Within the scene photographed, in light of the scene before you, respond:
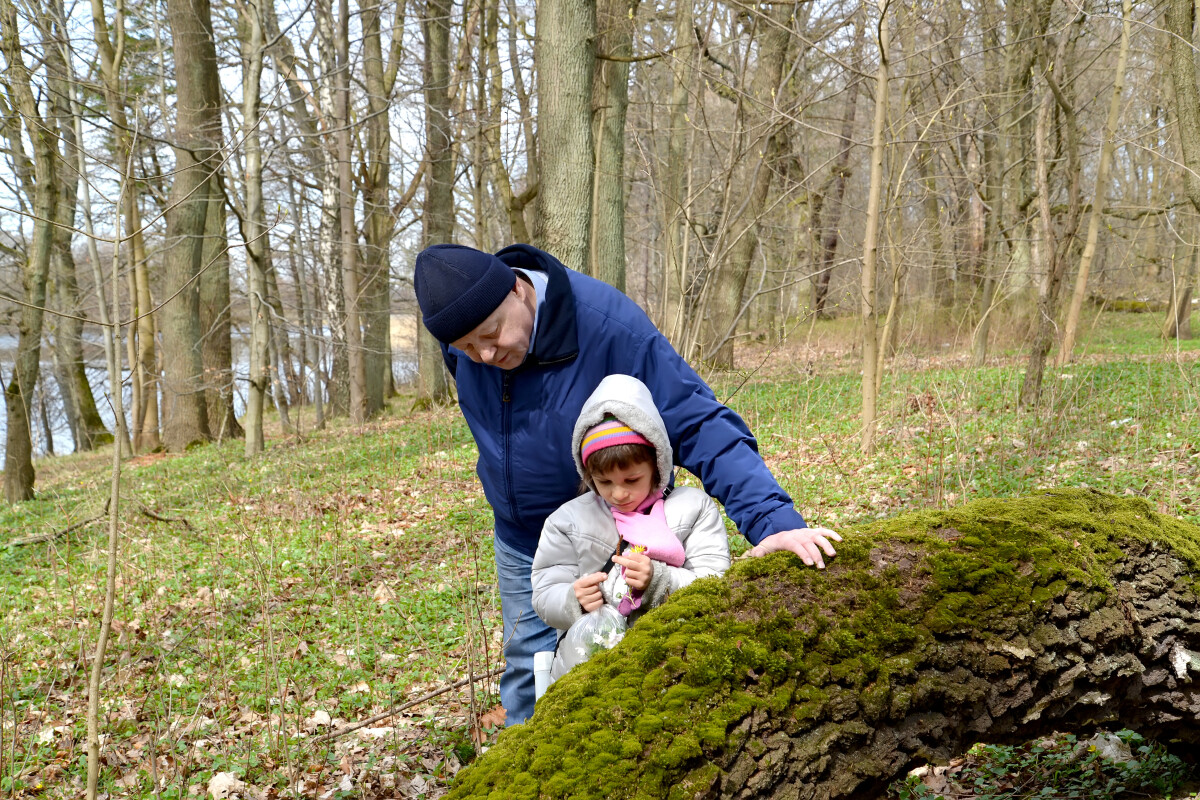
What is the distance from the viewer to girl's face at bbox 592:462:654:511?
7.11 feet

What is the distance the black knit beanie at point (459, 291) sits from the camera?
2.17m

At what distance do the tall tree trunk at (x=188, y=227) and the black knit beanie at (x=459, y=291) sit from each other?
34.0ft

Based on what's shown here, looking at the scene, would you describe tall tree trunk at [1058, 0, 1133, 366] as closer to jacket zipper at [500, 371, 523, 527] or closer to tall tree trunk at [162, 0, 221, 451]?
jacket zipper at [500, 371, 523, 527]

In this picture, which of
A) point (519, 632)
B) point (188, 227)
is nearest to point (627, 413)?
point (519, 632)

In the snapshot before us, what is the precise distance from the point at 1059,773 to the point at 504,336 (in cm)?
242

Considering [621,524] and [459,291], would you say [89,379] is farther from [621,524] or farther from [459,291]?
[621,524]

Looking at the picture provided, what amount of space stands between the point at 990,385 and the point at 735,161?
5.04m

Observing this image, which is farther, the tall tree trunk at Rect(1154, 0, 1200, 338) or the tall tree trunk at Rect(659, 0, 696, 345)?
the tall tree trunk at Rect(1154, 0, 1200, 338)

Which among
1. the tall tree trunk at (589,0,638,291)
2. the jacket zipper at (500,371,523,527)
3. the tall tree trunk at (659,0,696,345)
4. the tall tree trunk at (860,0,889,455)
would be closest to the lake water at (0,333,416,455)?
the tall tree trunk at (589,0,638,291)

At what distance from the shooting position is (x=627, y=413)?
83.0 inches

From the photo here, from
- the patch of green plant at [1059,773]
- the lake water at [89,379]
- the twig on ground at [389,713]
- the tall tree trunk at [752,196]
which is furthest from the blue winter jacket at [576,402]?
the lake water at [89,379]

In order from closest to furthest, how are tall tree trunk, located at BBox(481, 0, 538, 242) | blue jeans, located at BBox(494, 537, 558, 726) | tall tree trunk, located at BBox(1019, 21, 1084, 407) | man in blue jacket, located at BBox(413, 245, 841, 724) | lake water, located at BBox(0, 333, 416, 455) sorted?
man in blue jacket, located at BBox(413, 245, 841, 724) < blue jeans, located at BBox(494, 537, 558, 726) < tall tree trunk, located at BBox(1019, 21, 1084, 407) < tall tree trunk, located at BBox(481, 0, 538, 242) < lake water, located at BBox(0, 333, 416, 455)

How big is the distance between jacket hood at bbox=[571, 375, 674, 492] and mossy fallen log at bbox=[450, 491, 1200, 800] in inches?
18.5

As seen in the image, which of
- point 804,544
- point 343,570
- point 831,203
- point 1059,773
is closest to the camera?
point 804,544
